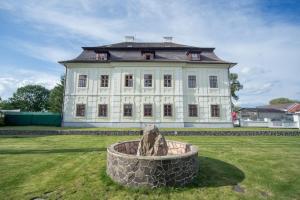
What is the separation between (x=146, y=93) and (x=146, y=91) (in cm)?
25

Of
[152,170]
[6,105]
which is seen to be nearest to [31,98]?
[6,105]

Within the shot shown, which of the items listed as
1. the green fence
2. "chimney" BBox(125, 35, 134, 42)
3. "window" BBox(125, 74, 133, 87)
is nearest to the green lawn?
"window" BBox(125, 74, 133, 87)

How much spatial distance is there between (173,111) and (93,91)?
33.7ft

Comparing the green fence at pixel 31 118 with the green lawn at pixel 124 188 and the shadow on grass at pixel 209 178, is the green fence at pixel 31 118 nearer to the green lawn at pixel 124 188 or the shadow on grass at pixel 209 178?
the green lawn at pixel 124 188

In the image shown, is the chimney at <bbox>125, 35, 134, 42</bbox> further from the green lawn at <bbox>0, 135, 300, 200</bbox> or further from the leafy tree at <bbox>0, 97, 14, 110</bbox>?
the leafy tree at <bbox>0, 97, 14, 110</bbox>

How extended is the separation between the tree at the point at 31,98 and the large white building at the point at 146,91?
49.3 m

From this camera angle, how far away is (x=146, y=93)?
21469 millimetres

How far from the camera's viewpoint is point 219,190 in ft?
16.8

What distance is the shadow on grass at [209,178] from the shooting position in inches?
198

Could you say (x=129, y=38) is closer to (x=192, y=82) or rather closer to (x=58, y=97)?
(x=192, y=82)

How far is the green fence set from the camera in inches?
885

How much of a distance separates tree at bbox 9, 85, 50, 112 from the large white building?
162 feet

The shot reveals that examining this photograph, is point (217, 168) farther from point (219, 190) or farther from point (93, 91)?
point (93, 91)

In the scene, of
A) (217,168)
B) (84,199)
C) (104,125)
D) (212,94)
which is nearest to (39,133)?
(104,125)
